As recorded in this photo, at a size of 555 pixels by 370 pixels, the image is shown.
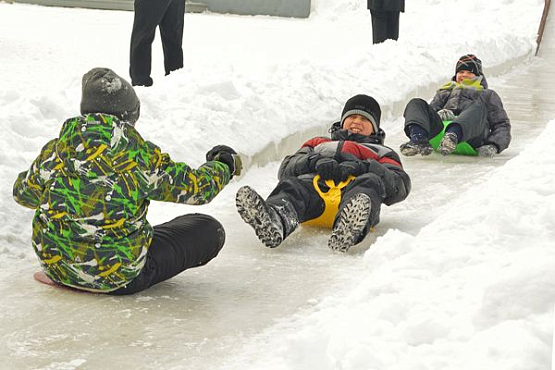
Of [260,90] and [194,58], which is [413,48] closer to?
[194,58]

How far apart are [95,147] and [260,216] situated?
3.53ft

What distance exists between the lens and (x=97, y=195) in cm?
386

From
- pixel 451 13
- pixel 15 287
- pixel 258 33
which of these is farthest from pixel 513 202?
pixel 451 13

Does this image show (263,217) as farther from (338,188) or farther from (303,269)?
(338,188)

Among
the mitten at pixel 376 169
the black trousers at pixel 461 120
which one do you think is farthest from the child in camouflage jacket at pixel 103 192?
the black trousers at pixel 461 120

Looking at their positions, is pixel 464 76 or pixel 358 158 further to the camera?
pixel 464 76

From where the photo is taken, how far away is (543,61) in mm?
15852

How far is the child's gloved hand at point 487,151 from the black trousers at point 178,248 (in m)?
3.39

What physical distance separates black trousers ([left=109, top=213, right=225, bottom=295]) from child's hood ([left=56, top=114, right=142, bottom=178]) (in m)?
0.40

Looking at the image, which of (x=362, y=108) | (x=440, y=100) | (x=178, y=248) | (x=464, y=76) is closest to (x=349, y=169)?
(x=362, y=108)

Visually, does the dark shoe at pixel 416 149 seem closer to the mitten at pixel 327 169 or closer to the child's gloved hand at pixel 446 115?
the child's gloved hand at pixel 446 115

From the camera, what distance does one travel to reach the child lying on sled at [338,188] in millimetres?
4684

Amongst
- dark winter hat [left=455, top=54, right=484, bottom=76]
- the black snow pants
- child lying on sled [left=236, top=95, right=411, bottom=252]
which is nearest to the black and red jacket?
child lying on sled [left=236, top=95, right=411, bottom=252]

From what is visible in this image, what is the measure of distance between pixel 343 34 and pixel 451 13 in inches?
104
